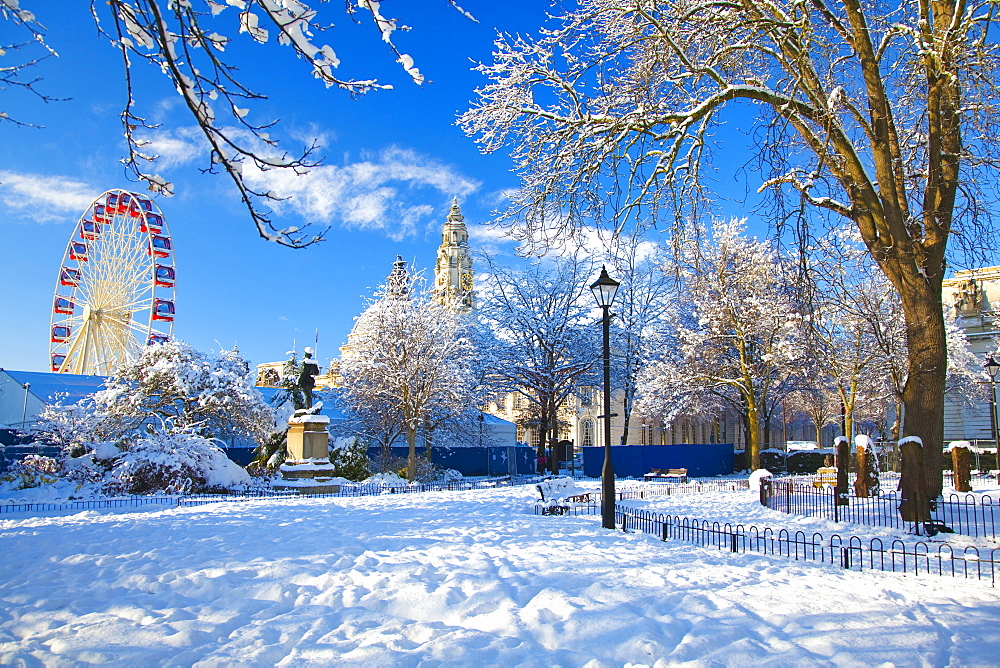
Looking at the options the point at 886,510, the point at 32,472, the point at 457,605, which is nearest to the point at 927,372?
the point at 886,510

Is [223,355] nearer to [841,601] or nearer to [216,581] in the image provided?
[216,581]

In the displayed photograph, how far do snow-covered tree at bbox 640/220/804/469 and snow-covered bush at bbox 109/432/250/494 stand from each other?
67.6 feet

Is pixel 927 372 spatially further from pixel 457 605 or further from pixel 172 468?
pixel 172 468

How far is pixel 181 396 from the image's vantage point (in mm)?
26047

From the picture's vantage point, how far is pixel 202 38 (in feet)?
12.9

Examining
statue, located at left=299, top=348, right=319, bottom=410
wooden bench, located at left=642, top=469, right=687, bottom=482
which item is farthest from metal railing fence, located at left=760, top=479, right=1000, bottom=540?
statue, located at left=299, top=348, right=319, bottom=410

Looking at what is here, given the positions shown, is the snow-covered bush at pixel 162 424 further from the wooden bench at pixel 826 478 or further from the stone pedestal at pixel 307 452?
the wooden bench at pixel 826 478

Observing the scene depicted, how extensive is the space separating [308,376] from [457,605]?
1892 cm

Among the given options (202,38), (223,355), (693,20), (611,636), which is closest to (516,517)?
(611,636)

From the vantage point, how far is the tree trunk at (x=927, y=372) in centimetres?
1130

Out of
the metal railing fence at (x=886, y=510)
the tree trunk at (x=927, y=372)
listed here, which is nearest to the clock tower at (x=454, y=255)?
the metal railing fence at (x=886, y=510)

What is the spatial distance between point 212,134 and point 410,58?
51.9 inches

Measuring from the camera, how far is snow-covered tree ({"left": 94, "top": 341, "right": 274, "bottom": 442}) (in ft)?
83.1

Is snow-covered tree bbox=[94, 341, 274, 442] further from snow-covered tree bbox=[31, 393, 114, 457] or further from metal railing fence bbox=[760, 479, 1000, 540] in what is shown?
metal railing fence bbox=[760, 479, 1000, 540]
